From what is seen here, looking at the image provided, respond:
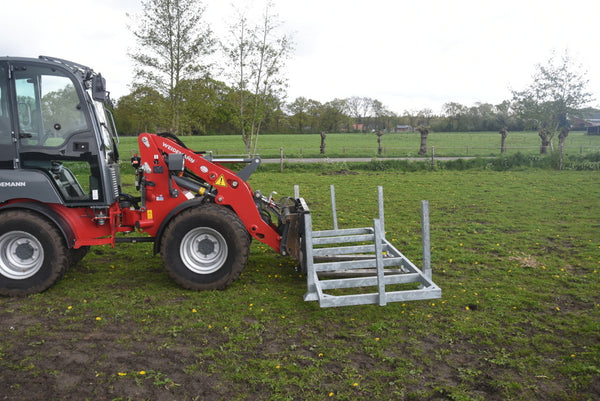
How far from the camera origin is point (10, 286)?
5.55 m

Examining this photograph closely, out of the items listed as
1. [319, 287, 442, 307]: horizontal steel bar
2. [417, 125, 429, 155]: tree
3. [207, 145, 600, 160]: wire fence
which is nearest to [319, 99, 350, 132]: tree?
[207, 145, 600, 160]: wire fence

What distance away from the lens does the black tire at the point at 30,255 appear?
17.9 ft

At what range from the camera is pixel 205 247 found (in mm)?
5871

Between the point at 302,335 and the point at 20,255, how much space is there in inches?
144

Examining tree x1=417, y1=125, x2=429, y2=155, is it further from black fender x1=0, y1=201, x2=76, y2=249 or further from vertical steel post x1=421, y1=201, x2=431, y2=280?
black fender x1=0, y1=201, x2=76, y2=249

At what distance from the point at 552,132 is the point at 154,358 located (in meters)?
28.3

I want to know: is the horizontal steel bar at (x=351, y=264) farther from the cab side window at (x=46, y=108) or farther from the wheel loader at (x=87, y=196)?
Answer: the cab side window at (x=46, y=108)

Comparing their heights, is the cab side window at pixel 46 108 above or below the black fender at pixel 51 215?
above

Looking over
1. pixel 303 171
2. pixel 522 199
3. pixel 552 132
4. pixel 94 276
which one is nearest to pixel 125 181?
pixel 303 171

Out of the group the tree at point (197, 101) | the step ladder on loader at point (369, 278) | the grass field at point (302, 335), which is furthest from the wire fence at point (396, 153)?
the step ladder on loader at point (369, 278)

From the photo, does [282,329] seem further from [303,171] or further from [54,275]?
[303,171]

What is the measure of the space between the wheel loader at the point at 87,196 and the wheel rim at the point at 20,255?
12 millimetres

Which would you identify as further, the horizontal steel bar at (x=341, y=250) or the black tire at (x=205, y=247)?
the horizontal steel bar at (x=341, y=250)

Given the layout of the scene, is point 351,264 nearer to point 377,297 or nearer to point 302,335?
point 377,297
